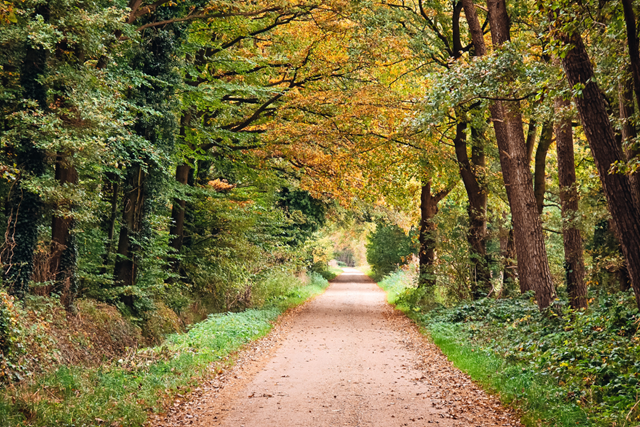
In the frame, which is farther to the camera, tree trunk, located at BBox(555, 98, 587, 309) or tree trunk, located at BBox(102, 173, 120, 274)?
tree trunk, located at BBox(102, 173, 120, 274)

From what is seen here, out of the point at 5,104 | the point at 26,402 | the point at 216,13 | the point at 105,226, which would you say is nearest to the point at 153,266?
the point at 105,226

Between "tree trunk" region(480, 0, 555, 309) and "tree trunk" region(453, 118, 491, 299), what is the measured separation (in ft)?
12.0

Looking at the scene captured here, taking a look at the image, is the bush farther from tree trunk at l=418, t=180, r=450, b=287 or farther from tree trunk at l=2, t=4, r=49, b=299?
tree trunk at l=2, t=4, r=49, b=299

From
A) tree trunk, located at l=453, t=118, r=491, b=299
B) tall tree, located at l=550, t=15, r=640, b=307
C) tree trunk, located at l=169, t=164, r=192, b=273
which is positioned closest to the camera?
tall tree, located at l=550, t=15, r=640, b=307

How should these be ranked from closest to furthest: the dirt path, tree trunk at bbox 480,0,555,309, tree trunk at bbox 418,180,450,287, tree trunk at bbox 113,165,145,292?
the dirt path → tree trunk at bbox 480,0,555,309 → tree trunk at bbox 113,165,145,292 → tree trunk at bbox 418,180,450,287

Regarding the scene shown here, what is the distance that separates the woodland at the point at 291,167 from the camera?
263 inches

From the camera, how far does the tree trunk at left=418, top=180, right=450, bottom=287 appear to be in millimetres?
16622

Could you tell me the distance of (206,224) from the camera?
17.2 meters

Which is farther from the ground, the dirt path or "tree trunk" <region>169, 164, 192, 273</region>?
"tree trunk" <region>169, 164, 192, 273</region>

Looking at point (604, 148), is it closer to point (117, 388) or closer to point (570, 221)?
point (570, 221)

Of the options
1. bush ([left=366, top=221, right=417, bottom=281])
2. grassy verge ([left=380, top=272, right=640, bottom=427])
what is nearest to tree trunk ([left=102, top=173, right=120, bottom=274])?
grassy verge ([left=380, top=272, right=640, bottom=427])

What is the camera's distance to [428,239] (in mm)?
17750

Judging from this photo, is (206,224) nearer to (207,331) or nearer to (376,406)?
(207,331)

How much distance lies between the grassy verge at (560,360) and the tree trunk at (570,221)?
20.9 inches
